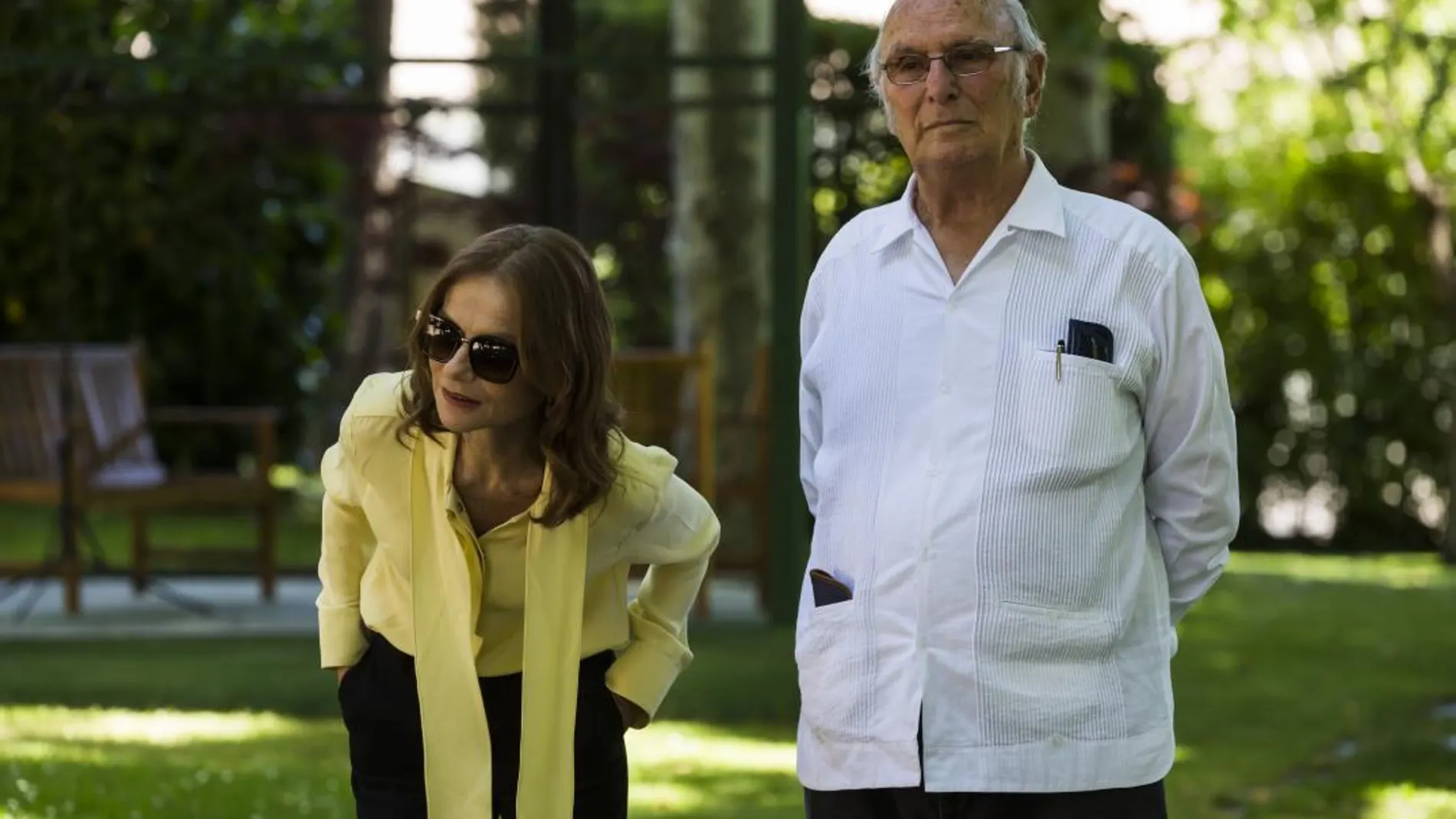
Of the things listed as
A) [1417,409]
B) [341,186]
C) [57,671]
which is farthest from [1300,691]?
[341,186]

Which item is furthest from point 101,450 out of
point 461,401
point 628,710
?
point 461,401

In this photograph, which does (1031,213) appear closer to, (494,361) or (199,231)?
(494,361)

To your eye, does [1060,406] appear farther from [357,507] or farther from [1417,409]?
[1417,409]

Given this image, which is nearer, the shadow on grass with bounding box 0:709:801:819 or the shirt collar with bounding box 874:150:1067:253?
the shirt collar with bounding box 874:150:1067:253

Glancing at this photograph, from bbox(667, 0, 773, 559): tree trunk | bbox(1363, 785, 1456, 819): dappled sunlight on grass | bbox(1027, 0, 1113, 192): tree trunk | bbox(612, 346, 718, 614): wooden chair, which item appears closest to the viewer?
bbox(1363, 785, 1456, 819): dappled sunlight on grass

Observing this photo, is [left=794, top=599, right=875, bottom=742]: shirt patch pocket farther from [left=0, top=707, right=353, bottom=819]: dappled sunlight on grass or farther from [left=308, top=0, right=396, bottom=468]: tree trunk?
[left=308, top=0, right=396, bottom=468]: tree trunk

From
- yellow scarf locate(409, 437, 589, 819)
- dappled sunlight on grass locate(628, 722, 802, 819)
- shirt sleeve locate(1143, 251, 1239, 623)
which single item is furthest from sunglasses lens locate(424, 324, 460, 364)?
dappled sunlight on grass locate(628, 722, 802, 819)

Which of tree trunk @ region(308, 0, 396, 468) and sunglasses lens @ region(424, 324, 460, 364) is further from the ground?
sunglasses lens @ region(424, 324, 460, 364)

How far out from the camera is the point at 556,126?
9180 millimetres

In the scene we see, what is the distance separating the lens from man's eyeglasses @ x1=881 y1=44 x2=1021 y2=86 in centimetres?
272

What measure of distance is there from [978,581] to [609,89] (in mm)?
14180

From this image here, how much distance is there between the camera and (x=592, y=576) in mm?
3123

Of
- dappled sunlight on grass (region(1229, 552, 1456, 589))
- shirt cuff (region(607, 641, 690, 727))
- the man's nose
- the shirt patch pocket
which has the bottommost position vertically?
dappled sunlight on grass (region(1229, 552, 1456, 589))

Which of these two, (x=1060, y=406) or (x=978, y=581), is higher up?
(x=1060, y=406)
